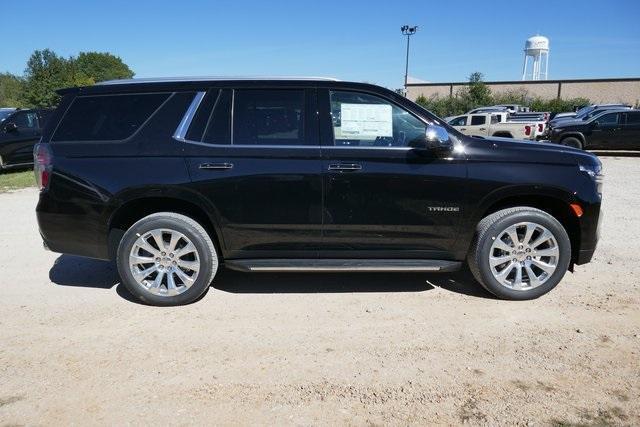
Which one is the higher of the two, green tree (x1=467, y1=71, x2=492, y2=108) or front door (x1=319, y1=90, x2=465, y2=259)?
green tree (x1=467, y1=71, x2=492, y2=108)

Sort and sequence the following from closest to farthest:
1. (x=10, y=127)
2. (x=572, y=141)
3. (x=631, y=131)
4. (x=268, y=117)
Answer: (x=268, y=117)
(x=10, y=127)
(x=631, y=131)
(x=572, y=141)

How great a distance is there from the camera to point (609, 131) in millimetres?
17469

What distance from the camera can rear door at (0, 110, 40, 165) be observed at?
12.9 metres

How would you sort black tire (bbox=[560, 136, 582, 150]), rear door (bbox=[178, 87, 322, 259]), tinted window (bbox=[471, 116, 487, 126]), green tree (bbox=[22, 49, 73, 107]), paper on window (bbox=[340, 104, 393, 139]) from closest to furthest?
1. rear door (bbox=[178, 87, 322, 259])
2. paper on window (bbox=[340, 104, 393, 139])
3. black tire (bbox=[560, 136, 582, 150])
4. tinted window (bbox=[471, 116, 487, 126])
5. green tree (bbox=[22, 49, 73, 107])

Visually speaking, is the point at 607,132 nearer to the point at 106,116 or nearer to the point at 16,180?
the point at 106,116

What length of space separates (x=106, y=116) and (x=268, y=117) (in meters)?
1.40

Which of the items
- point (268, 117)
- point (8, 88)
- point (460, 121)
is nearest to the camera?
point (268, 117)

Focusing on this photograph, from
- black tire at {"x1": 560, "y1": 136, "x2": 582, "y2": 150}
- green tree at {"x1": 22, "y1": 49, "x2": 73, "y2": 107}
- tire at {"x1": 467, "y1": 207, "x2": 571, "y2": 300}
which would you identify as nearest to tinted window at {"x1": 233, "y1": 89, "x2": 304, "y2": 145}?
tire at {"x1": 467, "y1": 207, "x2": 571, "y2": 300}

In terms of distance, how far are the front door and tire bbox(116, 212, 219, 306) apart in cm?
104

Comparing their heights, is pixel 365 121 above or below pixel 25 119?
above

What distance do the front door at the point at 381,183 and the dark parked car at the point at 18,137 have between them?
11438 millimetres

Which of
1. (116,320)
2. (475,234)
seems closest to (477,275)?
(475,234)

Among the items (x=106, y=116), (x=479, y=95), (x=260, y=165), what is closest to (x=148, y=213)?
(x=106, y=116)

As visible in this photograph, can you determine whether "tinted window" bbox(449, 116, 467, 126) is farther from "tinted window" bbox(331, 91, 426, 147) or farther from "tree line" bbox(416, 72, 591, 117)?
"tree line" bbox(416, 72, 591, 117)
